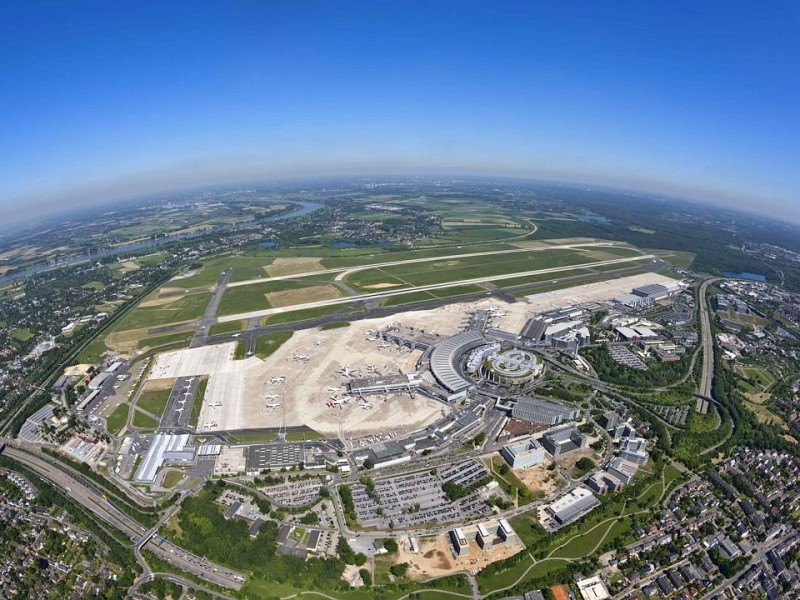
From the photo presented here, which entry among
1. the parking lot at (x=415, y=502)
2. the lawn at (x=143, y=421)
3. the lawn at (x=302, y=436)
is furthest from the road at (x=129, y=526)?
the lawn at (x=302, y=436)

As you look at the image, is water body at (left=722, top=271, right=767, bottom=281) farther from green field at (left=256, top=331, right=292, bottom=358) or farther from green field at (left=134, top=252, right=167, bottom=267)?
green field at (left=134, top=252, right=167, bottom=267)

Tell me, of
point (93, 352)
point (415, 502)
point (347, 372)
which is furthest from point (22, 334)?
point (415, 502)

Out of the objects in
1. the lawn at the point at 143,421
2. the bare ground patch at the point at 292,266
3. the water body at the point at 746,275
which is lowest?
the lawn at the point at 143,421

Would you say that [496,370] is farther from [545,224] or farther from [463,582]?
[545,224]

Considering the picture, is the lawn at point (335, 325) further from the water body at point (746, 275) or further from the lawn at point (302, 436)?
the water body at point (746, 275)

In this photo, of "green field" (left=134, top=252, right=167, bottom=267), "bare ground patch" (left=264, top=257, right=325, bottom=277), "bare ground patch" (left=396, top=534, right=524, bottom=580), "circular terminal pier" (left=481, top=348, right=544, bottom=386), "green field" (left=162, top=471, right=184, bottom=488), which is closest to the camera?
"bare ground patch" (left=396, top=534, right=524, bottom=580)

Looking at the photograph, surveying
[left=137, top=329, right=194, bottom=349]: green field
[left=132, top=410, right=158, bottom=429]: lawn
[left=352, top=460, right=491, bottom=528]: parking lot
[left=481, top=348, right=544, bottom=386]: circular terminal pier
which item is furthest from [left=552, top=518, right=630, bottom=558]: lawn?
[left=137, top=329, right=194, bottom=349]: green field
